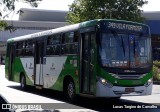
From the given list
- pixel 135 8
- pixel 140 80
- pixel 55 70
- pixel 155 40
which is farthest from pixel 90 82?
pixel 155 40

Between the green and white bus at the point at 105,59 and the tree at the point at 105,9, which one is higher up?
the tree at the point at 105,9

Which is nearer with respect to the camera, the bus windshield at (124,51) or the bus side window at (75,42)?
the bus windshield at (124,51)

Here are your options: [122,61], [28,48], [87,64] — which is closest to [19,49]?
[28,48]

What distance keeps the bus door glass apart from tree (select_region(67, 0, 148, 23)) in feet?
70.8

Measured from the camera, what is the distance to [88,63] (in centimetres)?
1317

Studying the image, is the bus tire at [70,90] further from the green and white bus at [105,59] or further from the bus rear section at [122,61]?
the bus rear section at [122,61]

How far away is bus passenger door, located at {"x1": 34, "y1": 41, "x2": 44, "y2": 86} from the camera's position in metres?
17.7

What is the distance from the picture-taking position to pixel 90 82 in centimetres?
1294

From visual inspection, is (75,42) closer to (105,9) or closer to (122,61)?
(122,61)

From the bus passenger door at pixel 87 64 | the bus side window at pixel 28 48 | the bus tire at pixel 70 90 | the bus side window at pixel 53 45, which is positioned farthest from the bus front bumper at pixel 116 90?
the bus side window at pixel 28 48

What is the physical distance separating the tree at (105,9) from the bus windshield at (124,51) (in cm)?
2161

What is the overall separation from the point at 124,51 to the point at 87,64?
1404 mm

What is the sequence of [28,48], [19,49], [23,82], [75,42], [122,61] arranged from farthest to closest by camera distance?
[19,49] < [23,82] < [28,48] < [75,42] < [122,61]

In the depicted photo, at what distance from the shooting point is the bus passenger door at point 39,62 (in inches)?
698
